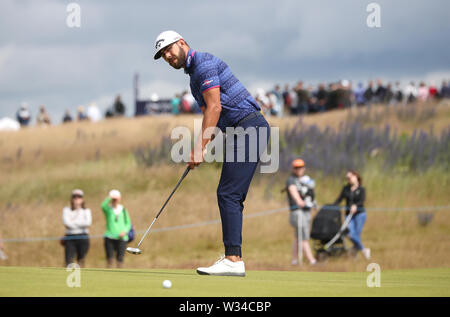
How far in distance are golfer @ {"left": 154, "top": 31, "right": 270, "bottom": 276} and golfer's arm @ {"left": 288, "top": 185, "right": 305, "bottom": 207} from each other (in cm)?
813

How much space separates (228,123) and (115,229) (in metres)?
7.57

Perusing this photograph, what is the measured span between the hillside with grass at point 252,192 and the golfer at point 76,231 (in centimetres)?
137

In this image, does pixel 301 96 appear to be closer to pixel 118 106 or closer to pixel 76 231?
pixel 118 106

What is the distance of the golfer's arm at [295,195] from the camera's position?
15.7m

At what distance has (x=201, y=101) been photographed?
25.3 feet

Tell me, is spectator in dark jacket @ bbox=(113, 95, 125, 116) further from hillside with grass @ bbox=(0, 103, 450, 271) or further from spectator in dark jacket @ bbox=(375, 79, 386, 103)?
spectator in dark jacket @ bbox=(375, 79, 386, 103)

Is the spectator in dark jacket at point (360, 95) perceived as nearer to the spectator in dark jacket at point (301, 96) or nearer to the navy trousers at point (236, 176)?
the spectator in dark jacket at point (301, 96)

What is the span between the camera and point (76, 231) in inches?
594

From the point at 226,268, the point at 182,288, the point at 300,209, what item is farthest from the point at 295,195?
the point at 182,288

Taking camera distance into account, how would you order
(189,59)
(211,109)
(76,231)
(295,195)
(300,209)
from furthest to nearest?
(300,209) < (295,195) < (76,231) < (189,59) < (211,109)

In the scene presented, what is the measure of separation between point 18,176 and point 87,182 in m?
4.13
